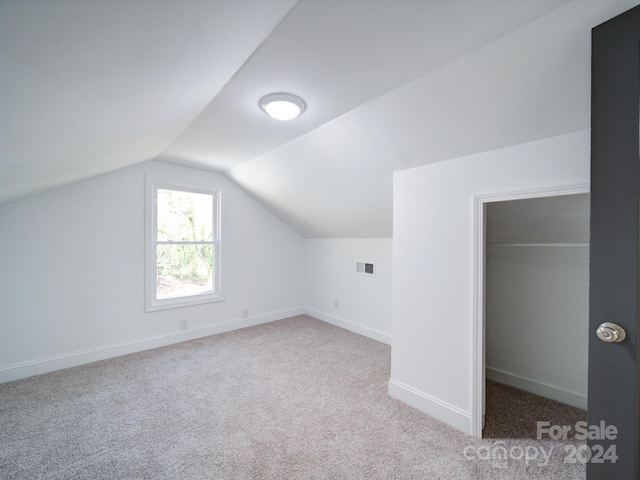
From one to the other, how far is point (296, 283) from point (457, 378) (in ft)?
11.2

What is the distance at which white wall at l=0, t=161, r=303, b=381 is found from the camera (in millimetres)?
2799

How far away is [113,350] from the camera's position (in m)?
3.33

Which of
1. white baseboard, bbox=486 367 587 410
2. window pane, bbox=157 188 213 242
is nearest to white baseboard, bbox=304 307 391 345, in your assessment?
white baseboard, bbox=486 367 587 410

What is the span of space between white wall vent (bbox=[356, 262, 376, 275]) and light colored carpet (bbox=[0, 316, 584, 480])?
50.2 inches

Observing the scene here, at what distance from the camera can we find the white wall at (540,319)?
2371 millimetres

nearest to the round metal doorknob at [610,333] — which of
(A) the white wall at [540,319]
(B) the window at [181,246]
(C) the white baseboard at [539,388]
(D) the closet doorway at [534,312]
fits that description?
(D) the closet doorway at [534,312]

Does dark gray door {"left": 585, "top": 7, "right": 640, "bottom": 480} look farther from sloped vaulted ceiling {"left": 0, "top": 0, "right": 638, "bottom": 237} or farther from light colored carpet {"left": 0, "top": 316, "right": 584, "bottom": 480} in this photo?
light colored carpet {"left": 0, "top": 316, "right": 584, "bottom": 480}

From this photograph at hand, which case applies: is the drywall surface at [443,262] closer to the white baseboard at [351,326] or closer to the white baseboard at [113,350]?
the white baseboard at [351,326]

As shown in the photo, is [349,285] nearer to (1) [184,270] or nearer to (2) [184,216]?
(1) [184,270]

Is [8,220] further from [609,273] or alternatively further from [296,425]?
[609,273]

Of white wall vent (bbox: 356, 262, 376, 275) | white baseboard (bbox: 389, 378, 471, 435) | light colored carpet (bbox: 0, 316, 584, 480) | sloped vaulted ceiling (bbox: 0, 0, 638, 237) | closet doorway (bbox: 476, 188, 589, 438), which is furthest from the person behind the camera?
white wall vent (bbox: 356, 262, 376, 275)

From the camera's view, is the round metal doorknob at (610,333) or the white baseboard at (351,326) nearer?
the round metal doorknob at (610,333)

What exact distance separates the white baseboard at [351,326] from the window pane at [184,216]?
2.19 metres

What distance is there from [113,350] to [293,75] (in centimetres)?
360
